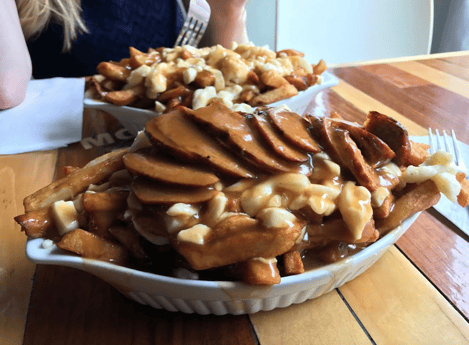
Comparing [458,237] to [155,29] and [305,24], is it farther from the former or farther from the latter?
[155,29]

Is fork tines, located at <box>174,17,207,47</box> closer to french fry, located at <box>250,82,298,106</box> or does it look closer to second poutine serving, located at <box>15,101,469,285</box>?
french fry, located at <box>250,82,298,106</box>

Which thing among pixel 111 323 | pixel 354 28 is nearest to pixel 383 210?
pixel 111 323

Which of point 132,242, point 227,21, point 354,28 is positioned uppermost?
point 132,242

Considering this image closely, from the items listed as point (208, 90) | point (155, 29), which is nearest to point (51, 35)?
point (155, 29)

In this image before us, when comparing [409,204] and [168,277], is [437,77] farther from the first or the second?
[168,277]

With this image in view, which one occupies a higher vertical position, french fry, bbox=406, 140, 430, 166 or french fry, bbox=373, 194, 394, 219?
french fry, bbox=406, 140, 430, 166

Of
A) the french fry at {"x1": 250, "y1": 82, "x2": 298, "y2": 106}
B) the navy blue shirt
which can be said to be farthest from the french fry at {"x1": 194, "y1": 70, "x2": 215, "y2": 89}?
the navy blue shirt
